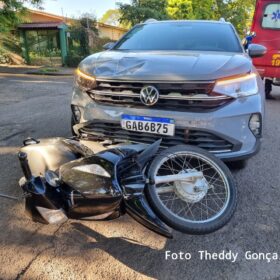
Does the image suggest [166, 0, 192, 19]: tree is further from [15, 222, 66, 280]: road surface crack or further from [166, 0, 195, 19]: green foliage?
[15, 222, 66, 280]: road surface crack

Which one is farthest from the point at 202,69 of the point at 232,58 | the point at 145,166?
the point at 145,166

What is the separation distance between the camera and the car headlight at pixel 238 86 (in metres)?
2.64

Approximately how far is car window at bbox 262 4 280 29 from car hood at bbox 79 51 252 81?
5774mm

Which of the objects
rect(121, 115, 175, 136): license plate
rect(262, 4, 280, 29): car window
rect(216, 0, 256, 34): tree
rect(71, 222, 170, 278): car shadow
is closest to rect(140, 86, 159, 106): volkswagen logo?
rect(121, 115, 175, 136): license plate

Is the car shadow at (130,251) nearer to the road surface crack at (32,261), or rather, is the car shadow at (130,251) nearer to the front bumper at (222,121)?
the road surface crack at (32,261)

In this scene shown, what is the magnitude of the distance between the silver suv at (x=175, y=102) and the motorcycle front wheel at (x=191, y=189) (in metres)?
0.25

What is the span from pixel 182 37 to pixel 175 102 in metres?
1.57

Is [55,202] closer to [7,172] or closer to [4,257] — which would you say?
[4,257]

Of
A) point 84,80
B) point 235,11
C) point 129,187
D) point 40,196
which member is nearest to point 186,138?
point 129,187

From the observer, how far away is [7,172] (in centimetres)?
344

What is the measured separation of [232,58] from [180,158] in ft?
3.84

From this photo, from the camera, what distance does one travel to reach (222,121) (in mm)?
2658

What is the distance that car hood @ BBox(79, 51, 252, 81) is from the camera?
8.66 ft

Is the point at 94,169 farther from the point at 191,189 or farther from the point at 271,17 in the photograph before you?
the point at 271,17
